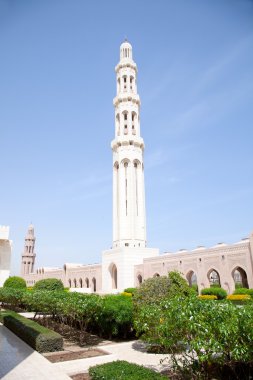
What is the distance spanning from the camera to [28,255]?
235ft

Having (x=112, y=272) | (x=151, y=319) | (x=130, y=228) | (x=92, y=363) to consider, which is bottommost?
(x=92, y=363)

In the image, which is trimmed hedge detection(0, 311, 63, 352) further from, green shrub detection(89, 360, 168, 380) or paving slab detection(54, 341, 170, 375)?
green shrub detection(89, 360, 168, 380)

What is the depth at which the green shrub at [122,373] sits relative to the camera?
5.77m

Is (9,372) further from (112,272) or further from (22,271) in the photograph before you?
(22,271)

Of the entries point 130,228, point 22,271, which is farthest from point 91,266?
point 22,271

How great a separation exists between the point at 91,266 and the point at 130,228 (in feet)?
35.6

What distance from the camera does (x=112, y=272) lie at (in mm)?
41844

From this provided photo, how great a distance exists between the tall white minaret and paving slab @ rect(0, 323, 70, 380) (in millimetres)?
30095

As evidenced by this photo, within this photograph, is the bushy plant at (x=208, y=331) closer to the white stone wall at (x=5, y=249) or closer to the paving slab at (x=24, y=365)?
the paving slab at (x=24, y=365)

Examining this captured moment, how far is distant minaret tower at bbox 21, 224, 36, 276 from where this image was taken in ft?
235

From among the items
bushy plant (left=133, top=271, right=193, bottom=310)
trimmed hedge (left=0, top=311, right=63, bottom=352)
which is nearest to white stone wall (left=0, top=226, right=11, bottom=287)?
trimmed hedge (left=0, top=311, right=63, bottom=352)

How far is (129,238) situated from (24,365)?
3237cm

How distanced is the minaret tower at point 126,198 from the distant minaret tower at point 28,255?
35146 millimetres

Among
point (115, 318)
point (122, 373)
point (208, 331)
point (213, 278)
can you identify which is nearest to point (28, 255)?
point (213, 278)
